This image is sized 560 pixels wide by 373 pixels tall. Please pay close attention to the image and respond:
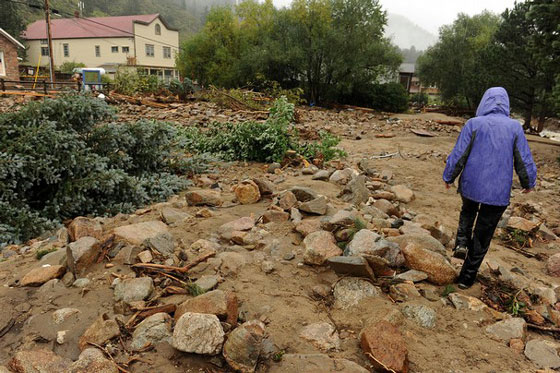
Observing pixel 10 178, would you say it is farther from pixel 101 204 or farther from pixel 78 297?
pixel 78 297

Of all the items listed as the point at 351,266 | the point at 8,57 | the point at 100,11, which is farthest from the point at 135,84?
the point at 100,11

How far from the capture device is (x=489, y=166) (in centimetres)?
323

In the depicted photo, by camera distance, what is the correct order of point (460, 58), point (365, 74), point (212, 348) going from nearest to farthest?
1. point (212, 348)
2. point (365, 74)
3. point (460, 58)

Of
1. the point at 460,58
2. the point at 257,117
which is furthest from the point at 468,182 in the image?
the point at 460,58

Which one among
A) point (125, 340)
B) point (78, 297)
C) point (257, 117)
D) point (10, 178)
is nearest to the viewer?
point (125, 340)

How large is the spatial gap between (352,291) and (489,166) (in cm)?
151

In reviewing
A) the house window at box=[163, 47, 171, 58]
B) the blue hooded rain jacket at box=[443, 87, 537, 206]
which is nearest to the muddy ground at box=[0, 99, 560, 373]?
the blue hooded rain jacket at box=[443, 87, 537, 206]

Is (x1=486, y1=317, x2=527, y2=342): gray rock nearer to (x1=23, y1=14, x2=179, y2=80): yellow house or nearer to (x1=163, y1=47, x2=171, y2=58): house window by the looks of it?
(x1=23, y1=14, x2=179, y2=80): yellow house

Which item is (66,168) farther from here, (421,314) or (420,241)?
(421,314)

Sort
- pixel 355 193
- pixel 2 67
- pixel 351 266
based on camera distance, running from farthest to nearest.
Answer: pixel 2 67, pixel 355 193, pixel 351 266

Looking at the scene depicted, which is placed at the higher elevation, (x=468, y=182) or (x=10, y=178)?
(x=468, y=182)

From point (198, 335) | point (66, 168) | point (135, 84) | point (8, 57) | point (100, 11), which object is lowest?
point (198, 335)

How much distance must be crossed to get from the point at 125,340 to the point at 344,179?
4.12 metres

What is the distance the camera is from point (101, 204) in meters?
5.08
